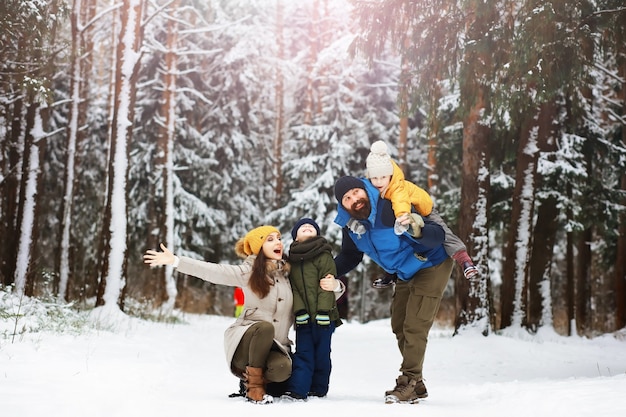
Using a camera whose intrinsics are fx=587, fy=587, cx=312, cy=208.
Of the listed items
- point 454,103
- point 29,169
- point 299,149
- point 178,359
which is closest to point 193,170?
point 299,149

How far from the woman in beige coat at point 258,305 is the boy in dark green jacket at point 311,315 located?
0.29 ft

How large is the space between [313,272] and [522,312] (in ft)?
27.6

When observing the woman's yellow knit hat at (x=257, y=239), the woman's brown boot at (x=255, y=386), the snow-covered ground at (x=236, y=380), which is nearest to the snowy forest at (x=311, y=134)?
the snow-covered ground at (x=236, y=380)

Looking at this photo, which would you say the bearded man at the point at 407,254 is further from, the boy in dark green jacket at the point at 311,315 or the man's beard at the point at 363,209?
the boy in dark green jacket at the point at 311,315

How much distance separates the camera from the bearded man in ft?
14.9

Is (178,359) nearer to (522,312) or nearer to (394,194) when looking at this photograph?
(394,194)

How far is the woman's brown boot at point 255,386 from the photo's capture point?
436cm

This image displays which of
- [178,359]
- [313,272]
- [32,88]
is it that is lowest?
[178,359]

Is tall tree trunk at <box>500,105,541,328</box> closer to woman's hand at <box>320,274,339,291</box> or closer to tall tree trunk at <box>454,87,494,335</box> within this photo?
tall tree trunk at <box>454,87,494,335</box>

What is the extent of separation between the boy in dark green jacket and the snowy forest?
4318 millimetres

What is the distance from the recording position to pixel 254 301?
471 centimetres

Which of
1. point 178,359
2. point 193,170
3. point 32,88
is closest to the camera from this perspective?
point 178,359

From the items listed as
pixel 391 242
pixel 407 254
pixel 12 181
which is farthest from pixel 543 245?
pixel 12 181

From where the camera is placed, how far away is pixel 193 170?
22.1 m
